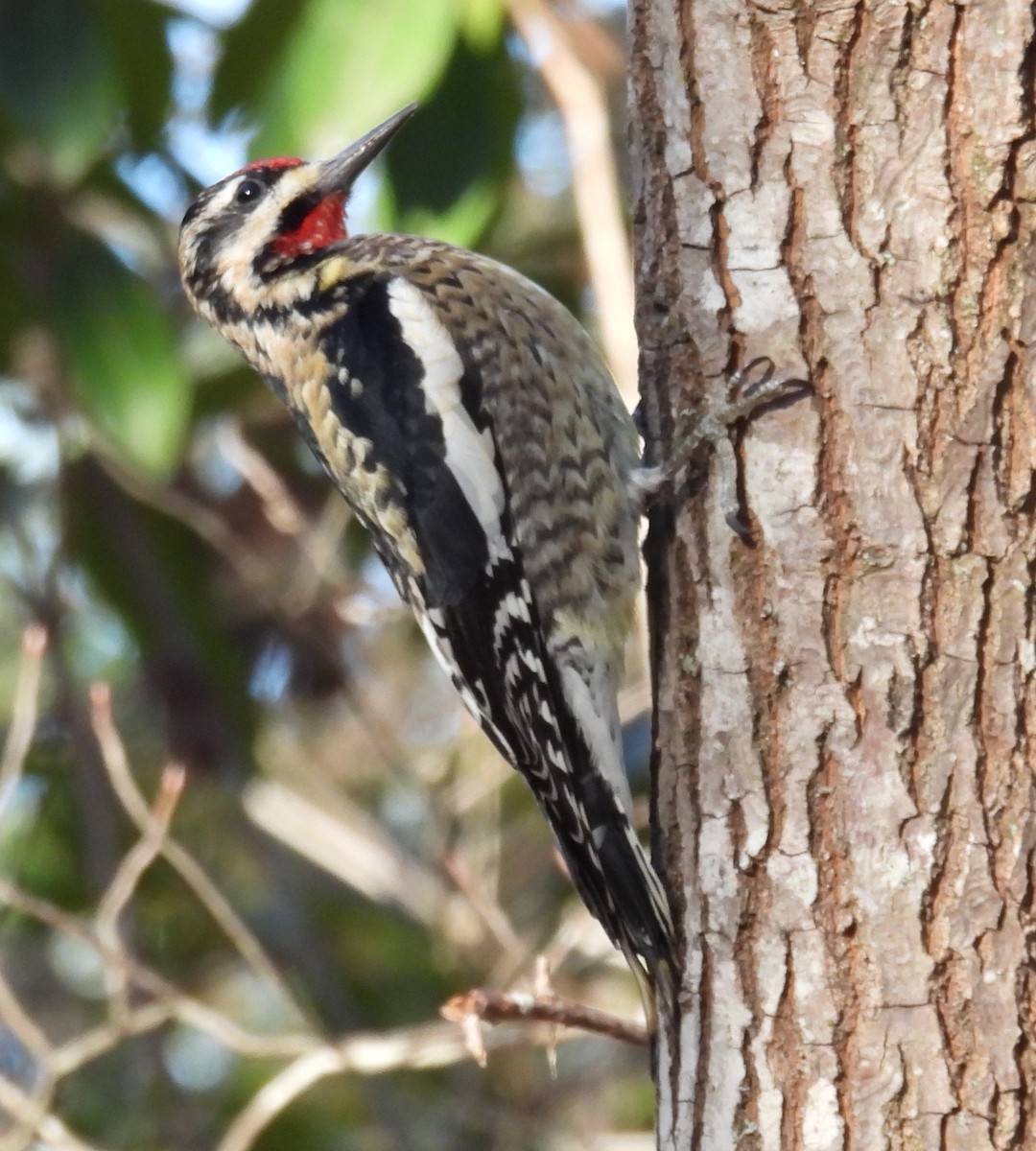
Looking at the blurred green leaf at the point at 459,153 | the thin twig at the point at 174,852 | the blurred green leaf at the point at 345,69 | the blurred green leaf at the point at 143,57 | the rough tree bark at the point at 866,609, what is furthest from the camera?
the blurred green leaf at the point at 143,57

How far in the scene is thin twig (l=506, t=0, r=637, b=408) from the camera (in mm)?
3934

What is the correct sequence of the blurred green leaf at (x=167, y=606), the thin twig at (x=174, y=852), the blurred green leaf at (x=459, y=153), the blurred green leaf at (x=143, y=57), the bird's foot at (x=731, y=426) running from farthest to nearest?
the blurred green leaf at (x=167, y=606) < the blurred green leaf at (x=143, y=57) < the thin twig at (x=174, y=852) < the blurred green leaf at (x=459, y=153) < the bird's foot at (x=731, y=426)

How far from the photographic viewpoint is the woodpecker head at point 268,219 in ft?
10.8

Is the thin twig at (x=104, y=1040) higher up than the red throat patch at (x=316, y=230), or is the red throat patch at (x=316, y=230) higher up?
the red throat patch at (x=316, y=230)

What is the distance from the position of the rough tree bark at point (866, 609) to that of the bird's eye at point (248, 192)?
1378 millimetres

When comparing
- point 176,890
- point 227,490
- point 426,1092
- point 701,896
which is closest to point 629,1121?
point 426,1092

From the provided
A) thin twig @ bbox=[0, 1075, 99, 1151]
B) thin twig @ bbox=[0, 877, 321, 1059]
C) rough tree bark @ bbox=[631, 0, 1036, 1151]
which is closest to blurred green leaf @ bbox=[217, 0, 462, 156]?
rough tree bark @ bbox=[631, 0, 1036, 1151]

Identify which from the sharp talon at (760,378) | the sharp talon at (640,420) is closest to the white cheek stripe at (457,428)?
the sharp talon at (640,420)

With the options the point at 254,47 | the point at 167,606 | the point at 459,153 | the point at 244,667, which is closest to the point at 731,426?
the point at 459,153

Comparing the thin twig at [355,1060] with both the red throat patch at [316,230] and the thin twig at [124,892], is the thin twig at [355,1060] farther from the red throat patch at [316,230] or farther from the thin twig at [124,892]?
the red throat patch at [316,230]

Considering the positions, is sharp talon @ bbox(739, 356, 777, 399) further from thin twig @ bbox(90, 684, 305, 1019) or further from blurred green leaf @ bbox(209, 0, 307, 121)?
thin twig @ bbox(90, 684, 305, 1019)

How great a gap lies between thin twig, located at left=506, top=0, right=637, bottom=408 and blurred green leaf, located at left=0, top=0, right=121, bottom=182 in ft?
3.36

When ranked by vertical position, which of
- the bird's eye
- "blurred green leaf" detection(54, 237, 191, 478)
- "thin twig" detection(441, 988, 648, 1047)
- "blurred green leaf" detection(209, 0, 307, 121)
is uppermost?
"blurred green leaf" detection(209, 0, 307, 121)

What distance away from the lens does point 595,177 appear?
4012 millimetres
